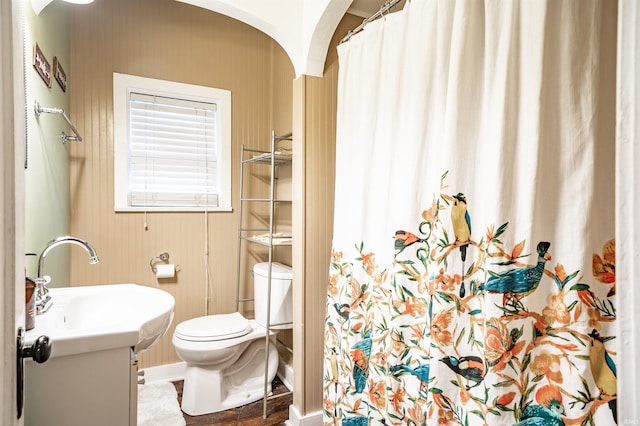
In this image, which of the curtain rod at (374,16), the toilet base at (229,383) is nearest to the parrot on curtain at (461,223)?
the curtain rod at (374,16)

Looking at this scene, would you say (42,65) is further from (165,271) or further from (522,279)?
(522,279)

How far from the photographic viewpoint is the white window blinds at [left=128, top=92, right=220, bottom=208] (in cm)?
240

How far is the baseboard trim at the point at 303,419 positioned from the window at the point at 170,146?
1.44 m

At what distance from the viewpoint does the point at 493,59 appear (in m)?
0.99

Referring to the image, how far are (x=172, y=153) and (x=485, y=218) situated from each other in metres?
2.20

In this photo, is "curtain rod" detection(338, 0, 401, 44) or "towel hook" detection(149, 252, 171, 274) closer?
"curtain rod" detection(338, 0, 401, 44)

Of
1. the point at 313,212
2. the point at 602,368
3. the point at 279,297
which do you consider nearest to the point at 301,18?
the point at 313,212

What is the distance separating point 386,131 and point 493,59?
47 cm

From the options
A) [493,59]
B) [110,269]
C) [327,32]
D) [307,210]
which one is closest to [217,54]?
[327,32]

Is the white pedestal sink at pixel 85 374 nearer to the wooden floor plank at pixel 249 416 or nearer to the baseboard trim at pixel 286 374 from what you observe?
the wooden floor plank at pixel 249 416

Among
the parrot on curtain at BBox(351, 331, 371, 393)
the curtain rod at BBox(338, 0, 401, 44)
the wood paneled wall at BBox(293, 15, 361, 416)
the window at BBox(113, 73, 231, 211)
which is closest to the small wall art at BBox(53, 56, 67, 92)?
the window at BBox(113, 73, 231, 211)

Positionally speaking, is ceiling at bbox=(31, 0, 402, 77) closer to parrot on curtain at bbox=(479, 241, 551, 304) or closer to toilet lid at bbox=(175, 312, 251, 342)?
parrot on curtain at bbox=(479, 241, 551, 304)

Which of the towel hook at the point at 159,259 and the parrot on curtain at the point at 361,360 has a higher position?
the towel hook at the point at 159,259

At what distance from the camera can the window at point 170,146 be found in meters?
2.34
